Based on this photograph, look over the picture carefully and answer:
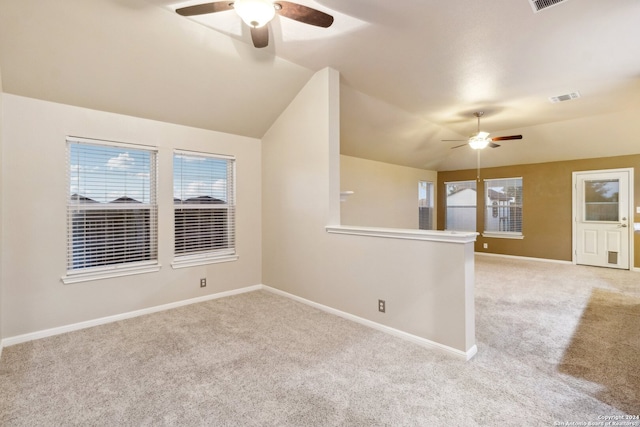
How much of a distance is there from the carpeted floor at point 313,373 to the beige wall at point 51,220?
0.28 m

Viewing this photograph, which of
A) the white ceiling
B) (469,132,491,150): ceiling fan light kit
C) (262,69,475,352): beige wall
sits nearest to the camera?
the white ceiling

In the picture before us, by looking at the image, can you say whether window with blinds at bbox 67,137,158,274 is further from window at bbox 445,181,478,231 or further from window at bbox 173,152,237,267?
window at bbox 445,181,478,231

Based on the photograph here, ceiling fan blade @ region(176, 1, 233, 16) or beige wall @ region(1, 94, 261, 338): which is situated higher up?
ceiling fan blade @ region(176, 1, 233, 16)

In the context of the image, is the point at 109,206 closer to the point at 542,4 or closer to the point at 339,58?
the point at 339,58

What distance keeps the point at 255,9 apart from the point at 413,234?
2177 millimetres

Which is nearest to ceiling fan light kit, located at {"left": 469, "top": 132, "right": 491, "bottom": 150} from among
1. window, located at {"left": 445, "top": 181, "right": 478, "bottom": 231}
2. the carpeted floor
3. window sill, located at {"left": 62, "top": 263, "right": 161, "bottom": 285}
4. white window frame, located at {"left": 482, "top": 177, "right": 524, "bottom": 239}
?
the carpeted floor

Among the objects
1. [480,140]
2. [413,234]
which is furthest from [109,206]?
[480,140]

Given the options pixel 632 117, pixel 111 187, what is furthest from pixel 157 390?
pixel 632 117

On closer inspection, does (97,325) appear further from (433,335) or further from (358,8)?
(358,8)

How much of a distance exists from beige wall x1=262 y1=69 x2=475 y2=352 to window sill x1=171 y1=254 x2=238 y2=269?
554mm

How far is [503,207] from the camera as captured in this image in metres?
7.61

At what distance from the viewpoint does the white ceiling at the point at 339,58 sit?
2.50 m

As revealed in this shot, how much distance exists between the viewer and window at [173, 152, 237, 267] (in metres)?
3.95

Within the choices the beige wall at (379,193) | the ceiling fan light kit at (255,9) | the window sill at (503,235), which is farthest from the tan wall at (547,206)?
the ceiling fan light kit at (255,9)
